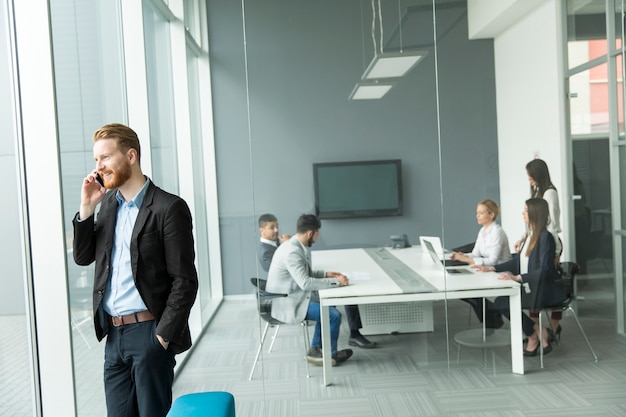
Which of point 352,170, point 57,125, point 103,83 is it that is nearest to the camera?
point 57,125

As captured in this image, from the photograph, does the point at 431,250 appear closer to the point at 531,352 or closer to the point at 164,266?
the point at 531,352

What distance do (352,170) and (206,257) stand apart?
1.06 m

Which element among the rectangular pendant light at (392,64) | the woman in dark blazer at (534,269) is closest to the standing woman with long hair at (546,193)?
the woman in dark blazer at (534,269)

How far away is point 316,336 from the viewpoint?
151 inches

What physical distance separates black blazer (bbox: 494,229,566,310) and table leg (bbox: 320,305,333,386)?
3.59 ft

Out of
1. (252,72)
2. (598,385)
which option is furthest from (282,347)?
(598,385)

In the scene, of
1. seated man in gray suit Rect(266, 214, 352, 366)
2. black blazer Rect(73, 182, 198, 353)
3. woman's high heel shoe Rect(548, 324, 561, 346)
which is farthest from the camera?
woman's high heel shoe Rect(548, 324, 561, 346)

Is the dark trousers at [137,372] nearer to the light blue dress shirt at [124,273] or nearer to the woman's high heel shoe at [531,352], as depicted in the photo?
the light blue dress shirt at [124,273]

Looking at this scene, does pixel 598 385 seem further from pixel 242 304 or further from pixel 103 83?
pixel 103 83

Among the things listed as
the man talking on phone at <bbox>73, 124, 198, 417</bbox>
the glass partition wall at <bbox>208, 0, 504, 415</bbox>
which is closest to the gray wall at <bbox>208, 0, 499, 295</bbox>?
the glass partition wall at <bbox>208, 0, 504, 415</bbox>

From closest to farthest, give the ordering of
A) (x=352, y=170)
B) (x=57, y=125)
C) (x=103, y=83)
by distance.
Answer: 1. (x=57, y=125)
2. (x=103, y=83)
3. (x=352, y=170)

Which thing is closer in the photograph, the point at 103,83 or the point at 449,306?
the point at 103,83

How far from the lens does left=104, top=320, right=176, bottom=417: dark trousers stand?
2.46 metres

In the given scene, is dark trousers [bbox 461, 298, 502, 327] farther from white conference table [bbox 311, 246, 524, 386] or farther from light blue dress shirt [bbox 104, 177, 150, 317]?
light blue dress shirt [bbox 104, 177, 150, 317]
